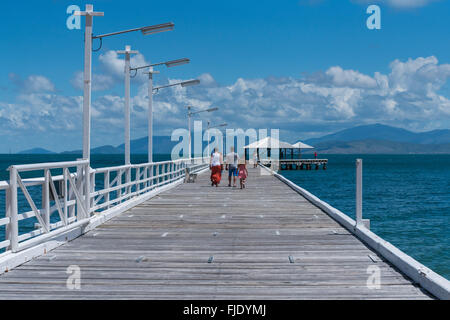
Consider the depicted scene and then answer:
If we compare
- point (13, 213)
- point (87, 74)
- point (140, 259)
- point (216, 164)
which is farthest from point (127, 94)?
point (13, 213)

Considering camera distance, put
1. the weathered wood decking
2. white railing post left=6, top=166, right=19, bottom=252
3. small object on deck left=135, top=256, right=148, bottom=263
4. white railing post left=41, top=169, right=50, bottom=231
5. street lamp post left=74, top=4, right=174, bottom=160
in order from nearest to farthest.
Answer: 1. the weathered wood decking
2. white railing post left=6, top=166, right=19, bottom=252
3. small object on deck left=135, top=256, right=148, bottom=263
4. white railing post left=41, top=169, right=50, bottom=231
5. street lamp post left=74, top=4, right=174, bottom=160

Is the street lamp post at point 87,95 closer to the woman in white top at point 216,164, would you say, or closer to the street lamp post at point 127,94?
the street lamp post at point 127,94

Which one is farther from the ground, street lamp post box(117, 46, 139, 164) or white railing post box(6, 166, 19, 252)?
street lamp post box(117, 46, 139, 164)

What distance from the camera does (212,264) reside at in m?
7.34

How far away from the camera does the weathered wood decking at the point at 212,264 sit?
232 inches

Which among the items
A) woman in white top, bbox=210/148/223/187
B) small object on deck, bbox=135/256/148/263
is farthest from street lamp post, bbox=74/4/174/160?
woman in white top, bbox=210/148/223/187

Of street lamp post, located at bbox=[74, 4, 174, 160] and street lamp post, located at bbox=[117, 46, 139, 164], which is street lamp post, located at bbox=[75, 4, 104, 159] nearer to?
street lamp post, located at bbox=[74, 4, 174, 160]

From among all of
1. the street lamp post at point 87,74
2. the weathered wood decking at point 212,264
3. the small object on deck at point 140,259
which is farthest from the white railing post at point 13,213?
the street lamp post at point 87,74

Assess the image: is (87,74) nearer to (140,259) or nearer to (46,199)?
(46,199)

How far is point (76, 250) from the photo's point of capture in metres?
8.36

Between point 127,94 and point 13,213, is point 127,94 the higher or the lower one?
the higher one

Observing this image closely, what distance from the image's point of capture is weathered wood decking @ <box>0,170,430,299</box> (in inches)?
232
